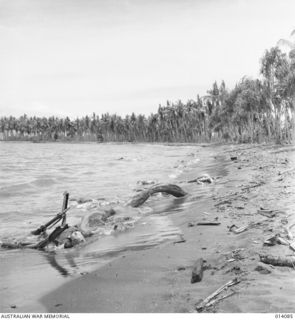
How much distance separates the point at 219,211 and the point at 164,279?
12.9 feet

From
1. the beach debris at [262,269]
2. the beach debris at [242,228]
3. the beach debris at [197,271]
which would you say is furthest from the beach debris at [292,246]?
the beach debris at [242,228]

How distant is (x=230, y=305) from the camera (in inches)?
132

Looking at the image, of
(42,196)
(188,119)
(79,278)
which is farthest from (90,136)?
(79,278)

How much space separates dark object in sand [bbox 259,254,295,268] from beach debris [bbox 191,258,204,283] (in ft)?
2.19

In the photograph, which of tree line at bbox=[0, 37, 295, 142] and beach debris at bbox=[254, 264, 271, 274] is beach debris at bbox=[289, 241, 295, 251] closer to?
beach debris at bbox=[254, 264, 271, 274]

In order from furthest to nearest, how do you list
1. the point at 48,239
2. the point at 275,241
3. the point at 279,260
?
the point at 48,239 → the point at 275,241 → the point at 279,260

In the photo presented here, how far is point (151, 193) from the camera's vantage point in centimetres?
1120

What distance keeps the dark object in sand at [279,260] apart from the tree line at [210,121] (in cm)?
3107

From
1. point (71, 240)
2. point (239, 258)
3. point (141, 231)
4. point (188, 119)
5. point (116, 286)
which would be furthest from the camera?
point (188, 119)

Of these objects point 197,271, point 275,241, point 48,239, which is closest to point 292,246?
point 275,241

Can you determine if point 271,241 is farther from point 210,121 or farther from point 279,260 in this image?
point 210,121

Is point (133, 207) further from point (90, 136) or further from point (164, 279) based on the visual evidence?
point (90, 136)

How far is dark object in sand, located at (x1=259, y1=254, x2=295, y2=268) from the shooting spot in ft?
13.5

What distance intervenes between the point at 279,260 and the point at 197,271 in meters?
0.87
